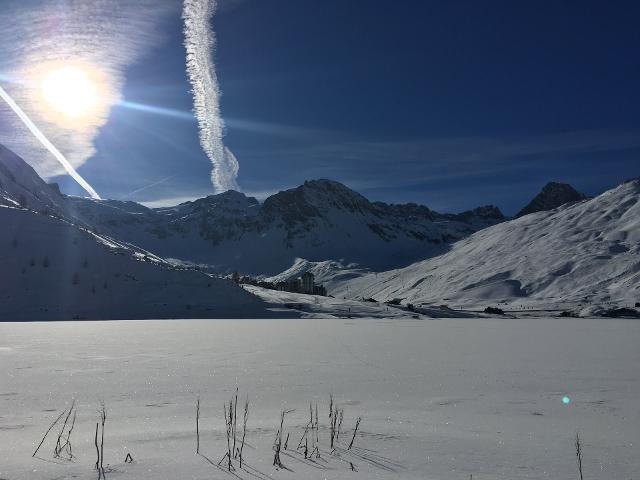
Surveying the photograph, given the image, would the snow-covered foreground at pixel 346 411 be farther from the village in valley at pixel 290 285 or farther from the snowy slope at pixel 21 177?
the snowy slope at pixel 21 177

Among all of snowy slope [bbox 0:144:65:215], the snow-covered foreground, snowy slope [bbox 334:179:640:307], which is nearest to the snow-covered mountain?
the snow-covered foreground

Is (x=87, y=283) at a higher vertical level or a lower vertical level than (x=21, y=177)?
lower

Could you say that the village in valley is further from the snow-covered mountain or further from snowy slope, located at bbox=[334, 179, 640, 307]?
the snow-covered mountain

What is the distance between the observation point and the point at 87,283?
2677 inches

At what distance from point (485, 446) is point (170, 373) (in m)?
9.32

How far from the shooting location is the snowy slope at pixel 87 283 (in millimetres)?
62375

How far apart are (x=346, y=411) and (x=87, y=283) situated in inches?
2636

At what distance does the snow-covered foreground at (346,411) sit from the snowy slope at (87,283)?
4866 cm

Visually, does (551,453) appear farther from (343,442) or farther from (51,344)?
(51,344)

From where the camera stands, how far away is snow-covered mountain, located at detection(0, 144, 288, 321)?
205 feet

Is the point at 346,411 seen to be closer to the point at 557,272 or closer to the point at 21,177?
the point at 557,272

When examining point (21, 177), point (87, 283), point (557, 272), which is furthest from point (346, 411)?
point (21, 177)

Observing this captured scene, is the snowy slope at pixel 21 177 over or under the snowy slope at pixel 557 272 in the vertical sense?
over

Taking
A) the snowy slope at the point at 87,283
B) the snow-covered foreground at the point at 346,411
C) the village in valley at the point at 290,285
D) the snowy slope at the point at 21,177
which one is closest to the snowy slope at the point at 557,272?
the village in valley at the point at 290,285
